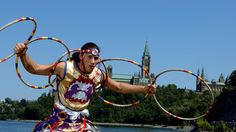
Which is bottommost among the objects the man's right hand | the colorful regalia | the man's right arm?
the colorful regalia

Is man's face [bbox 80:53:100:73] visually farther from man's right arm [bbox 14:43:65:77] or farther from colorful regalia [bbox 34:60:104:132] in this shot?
man's right arm [bbox 14:43:65:77]

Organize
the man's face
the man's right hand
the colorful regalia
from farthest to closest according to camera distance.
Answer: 1. the man's face
2. the colorful regalia
3. the man's right hand

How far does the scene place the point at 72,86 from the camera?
6.54 meters

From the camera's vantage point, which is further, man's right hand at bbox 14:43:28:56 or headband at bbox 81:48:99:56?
headband at bbox 81:48:99:56

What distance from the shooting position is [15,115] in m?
193

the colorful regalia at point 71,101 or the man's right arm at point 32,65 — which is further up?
the man's right arm at point 32,65

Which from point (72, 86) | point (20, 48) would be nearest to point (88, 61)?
point (72, 86)

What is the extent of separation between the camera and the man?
635 centimetres

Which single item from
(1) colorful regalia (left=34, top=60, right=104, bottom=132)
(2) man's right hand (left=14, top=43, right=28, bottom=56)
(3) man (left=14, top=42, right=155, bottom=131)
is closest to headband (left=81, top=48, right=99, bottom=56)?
(3) man (left=14, top=42, right=155, bottom=131)

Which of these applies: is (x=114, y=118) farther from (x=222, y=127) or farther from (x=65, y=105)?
(x=65, y=105)

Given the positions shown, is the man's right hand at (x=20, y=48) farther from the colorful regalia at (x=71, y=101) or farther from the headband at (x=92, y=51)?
the headband at (x=92, y=51)

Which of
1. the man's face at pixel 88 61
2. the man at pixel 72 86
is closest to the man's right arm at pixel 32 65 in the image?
the man at pixel 72 86

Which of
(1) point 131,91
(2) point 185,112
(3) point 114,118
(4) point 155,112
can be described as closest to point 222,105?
(2) point 185,112

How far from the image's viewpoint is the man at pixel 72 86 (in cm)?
635
